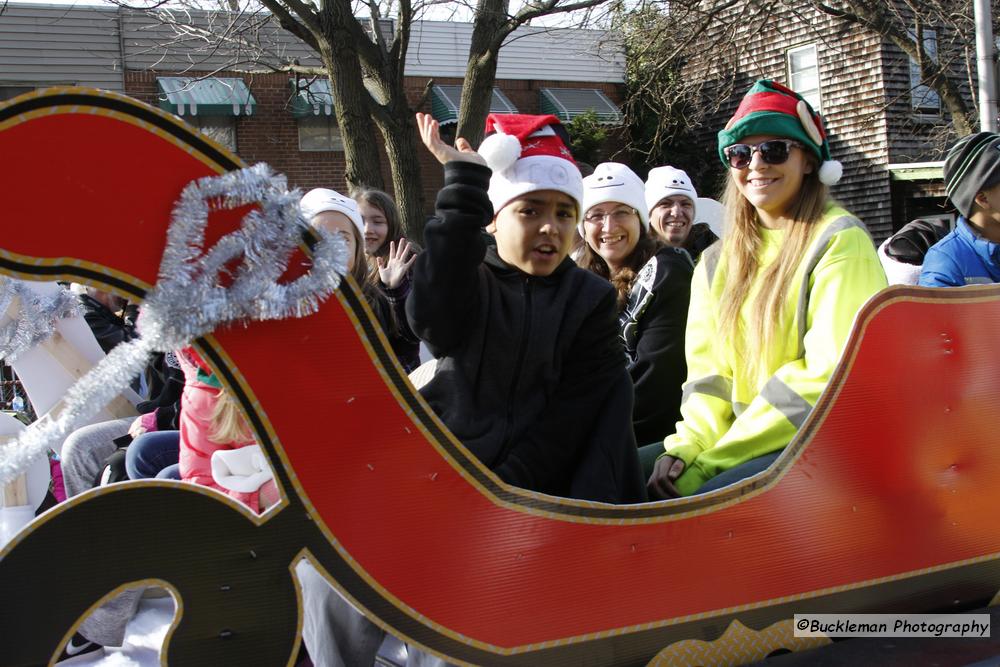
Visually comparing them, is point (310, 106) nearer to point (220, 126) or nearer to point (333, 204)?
point (220, 126)

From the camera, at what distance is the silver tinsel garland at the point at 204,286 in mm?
1604

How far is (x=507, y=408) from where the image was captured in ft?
7.02

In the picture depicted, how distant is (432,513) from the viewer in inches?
73.4

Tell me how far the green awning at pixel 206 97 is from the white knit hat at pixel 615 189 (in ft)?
38.5

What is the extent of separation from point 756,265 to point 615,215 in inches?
35.0

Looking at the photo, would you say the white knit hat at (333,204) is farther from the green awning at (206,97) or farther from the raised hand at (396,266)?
the green awning at (206,97)

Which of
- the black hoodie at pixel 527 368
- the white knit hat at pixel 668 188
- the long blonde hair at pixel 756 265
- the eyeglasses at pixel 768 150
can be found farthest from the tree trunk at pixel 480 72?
the black hoodie at pixel 527 368

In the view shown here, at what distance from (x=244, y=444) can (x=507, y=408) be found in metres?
0.95

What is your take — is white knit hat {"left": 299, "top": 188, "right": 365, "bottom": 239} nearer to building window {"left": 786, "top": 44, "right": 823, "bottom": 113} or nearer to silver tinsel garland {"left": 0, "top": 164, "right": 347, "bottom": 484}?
silver tinsel garland {"left": 0, "top": 164, "right": 347, "bottom": 484}

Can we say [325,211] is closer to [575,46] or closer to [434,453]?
[434,453]

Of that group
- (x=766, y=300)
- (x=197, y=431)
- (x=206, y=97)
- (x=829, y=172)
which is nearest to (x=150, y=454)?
(x=197, y=431)

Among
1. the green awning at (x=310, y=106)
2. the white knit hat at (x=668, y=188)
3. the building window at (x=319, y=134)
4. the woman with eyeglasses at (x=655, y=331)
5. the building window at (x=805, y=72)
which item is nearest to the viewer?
the woman with eyeglasses at (x=655, y=331)

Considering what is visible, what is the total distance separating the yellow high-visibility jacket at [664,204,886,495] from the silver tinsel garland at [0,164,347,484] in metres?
1.35

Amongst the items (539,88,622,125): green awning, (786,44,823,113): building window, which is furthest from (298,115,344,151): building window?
(786,44,823,113): building window
